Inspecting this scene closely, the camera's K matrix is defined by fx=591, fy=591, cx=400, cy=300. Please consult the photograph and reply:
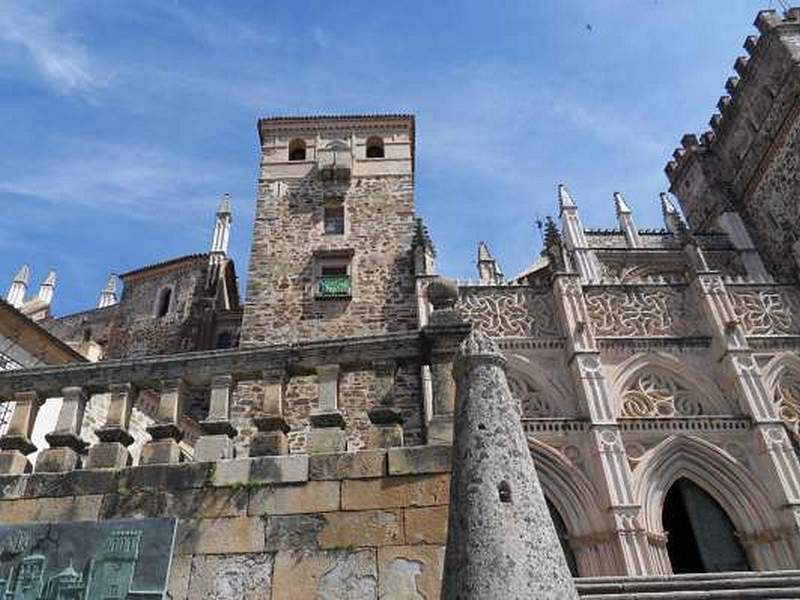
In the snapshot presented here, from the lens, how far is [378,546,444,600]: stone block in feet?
12.5

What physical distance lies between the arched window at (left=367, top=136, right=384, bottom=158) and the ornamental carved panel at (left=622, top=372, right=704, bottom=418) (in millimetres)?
10987

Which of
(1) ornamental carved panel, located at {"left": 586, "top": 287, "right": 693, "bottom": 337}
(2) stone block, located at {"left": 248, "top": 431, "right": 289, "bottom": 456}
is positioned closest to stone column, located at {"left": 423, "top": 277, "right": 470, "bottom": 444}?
(2) stone block, located at {"left": 248, "top": 431, "right": 289, "bottom": 456}

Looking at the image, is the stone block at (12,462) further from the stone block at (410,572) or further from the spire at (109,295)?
the spire at (109,295)

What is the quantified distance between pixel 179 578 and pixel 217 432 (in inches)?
40.5

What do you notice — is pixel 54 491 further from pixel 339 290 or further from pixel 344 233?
pixel 344 233

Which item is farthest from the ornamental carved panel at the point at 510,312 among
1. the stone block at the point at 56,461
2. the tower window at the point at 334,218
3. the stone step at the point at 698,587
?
the stone block at the point at 56,461

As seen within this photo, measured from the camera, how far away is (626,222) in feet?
92.0

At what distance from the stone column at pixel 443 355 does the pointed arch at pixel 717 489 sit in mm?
9803

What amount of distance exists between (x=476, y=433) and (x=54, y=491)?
3193mm

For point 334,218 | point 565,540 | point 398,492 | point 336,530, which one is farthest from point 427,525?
point 334,218

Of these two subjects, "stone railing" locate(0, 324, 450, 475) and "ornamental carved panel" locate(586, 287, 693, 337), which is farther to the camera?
"ornamental carved panel" locate(586, 287, 693, 337)

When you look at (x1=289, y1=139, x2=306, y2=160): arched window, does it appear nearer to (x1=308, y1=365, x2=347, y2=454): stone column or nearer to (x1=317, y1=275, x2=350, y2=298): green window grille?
(x1=317, y1=275, x2=350, y2=298): green window grille

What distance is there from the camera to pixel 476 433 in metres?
3.53

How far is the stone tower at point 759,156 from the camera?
21.8 metres
